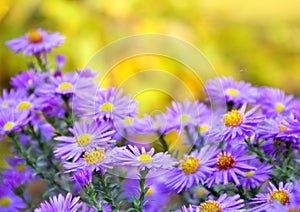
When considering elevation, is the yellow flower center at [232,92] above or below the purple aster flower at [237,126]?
above

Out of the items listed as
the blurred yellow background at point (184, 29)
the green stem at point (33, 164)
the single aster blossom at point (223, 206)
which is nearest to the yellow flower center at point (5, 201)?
the green stem at point (33, 164)

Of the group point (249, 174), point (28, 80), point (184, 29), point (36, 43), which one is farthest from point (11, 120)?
point (184, 29)

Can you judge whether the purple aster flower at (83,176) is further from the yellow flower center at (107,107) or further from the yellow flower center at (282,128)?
the yellow flower center at (282,128)

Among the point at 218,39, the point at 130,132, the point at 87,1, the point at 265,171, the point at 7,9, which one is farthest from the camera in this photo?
the point at 218,39

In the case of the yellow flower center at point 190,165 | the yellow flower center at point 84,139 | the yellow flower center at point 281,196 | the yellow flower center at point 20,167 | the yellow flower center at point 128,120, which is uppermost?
the yellow flower center at point 20,167

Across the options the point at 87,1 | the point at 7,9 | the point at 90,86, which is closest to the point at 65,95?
the point at 90,86

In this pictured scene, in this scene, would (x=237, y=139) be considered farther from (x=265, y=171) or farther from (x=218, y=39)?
(x=218, y=39)

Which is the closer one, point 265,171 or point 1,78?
point 265,171

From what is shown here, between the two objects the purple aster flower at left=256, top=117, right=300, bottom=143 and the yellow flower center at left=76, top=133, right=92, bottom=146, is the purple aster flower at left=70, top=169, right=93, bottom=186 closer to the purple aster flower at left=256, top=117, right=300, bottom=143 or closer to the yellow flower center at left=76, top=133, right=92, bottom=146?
the yellow flower center at left=76, top=133, right=92, bottom=146
